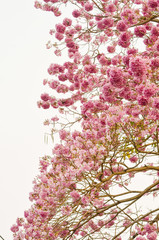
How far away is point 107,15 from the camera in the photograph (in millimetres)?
4395

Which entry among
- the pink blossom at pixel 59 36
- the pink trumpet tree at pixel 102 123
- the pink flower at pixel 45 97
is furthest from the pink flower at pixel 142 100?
the pink blossom at pixel 59 36

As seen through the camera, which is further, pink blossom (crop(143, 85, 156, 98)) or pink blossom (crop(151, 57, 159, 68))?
pink blossom (crop(151, 57, 159, 68))

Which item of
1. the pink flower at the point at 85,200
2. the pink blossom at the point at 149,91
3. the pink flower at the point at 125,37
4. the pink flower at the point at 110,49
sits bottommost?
the pink flower at the point at 85,200

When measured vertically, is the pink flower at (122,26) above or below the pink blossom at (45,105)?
above

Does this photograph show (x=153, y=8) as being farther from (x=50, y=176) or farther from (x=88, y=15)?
(x=50, y=176)

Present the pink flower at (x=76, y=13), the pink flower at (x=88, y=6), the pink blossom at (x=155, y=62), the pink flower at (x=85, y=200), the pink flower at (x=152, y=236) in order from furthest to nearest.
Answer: the pink flower at (x=76, y=13)
the pink flower at (x=88, y=6)
the pink flower at (x=152, y=236)
the pink flower at (x=85, y=200)
the pink blossom at (x=155, y=62)

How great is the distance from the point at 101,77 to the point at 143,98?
151 centimetres

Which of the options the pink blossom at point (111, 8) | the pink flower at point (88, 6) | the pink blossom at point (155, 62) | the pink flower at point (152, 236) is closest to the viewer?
the pink blossom at point (155, 62)

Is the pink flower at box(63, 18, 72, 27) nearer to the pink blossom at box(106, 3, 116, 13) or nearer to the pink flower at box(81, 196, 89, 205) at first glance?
the pink blossom at box(106, 3, 116, 13)

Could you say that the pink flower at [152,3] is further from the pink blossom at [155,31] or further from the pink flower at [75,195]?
the pink flower at [75,195]

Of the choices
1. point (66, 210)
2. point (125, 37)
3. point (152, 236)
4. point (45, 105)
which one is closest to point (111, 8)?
point (125, 37)

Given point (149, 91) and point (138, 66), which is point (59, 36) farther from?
point (149, 91)

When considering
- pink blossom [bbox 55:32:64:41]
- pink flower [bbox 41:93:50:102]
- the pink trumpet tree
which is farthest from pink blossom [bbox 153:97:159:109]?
pink blossom [bbox 55:32:64:41]

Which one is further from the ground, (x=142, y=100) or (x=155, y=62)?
(x=155, y=62)
